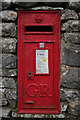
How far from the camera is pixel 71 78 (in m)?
2.44

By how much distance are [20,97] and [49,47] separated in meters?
0.90

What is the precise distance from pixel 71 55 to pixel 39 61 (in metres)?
0.50

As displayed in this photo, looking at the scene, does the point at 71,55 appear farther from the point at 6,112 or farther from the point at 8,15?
the point at 6,112

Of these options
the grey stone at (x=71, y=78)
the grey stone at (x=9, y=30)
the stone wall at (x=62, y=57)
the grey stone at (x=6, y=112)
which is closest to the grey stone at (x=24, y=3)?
the stone wall at (x=62, y=57)

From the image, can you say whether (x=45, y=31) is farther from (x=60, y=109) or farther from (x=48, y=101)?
(x=60, y=109)

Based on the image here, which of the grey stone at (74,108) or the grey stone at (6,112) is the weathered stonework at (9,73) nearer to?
the grey stone at (6,112)

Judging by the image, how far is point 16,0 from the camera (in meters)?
2.43

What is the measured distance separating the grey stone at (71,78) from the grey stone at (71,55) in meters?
0.09

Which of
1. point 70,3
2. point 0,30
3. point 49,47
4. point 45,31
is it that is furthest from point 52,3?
point 0,30

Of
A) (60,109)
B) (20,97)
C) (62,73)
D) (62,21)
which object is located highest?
(62,21)

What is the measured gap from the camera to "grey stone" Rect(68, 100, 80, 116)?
245 cm

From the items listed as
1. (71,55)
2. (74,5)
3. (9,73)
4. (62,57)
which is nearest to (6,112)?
(9,73)

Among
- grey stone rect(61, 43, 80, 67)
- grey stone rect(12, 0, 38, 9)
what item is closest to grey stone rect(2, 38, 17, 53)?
grey stone rect(12, 0, 38, 9)

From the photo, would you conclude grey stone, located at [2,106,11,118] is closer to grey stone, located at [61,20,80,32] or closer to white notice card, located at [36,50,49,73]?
white notice card, located at [36,50,49,73]
